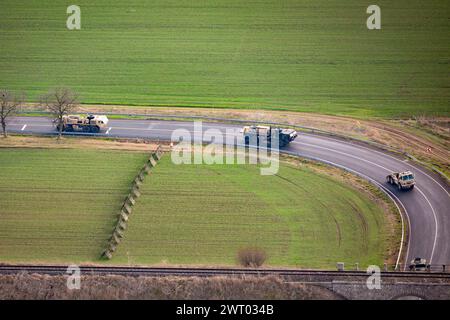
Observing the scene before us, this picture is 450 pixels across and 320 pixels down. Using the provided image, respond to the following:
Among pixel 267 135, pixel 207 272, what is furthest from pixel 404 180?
pixel 207 272

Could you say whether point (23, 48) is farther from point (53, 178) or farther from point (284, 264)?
point (284, 264)

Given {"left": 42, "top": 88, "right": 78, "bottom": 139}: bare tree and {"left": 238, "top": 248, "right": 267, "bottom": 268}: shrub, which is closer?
{"left": 238, "top": 248, "right": 267, "bottom": 268}: shrub

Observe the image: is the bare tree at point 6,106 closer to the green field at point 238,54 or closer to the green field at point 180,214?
the green field at point 180,214

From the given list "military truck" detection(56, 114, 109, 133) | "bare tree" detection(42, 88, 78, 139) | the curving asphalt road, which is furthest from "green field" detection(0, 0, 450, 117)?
"military truck" detection(56, 114, 109, 133)

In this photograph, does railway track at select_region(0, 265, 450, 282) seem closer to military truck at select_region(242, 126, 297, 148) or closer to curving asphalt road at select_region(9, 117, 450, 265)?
curving asphalt road at select_region(9, 117, 450, 265)

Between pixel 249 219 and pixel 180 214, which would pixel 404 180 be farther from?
pixel 180 214

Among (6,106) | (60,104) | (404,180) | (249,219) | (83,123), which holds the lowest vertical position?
(249,219)
